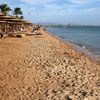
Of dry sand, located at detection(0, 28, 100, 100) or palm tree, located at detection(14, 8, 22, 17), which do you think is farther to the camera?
palm tree, located at detection(14, 8, 22, 17)

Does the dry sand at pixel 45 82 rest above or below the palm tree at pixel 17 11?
below

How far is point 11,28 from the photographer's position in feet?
119

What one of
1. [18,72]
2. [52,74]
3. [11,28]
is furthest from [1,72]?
[11,28]

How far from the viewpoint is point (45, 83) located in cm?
1000

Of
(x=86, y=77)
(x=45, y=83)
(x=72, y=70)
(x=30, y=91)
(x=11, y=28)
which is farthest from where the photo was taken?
(x=11, y=28)

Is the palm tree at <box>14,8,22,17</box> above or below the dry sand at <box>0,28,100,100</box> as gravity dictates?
above

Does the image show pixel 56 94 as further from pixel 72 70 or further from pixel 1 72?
pixel 72 70

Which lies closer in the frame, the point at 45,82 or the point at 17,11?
the point at 45,82

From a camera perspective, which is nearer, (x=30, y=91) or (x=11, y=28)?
(x=30, y=91)

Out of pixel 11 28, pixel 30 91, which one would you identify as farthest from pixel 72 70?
pixel 11 28

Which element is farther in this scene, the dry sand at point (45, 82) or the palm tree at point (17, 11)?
the palm tree at point (17, 11)

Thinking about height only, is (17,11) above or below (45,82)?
above

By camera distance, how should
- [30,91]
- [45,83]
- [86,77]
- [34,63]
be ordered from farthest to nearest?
[34,63] < [86,77] < [45,83] < [30,91]

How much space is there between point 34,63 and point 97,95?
19.5 ft
